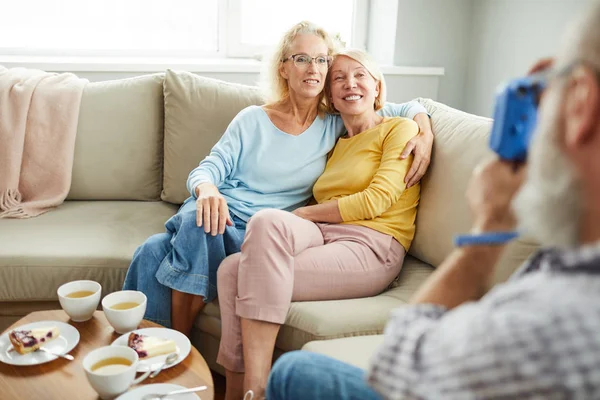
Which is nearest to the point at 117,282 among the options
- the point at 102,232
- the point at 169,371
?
the point at 102,232

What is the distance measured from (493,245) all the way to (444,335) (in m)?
0.18

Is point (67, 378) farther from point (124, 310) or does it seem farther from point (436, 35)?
point (436, 35)

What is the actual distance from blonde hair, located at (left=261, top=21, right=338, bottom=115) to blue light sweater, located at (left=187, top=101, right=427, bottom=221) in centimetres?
12

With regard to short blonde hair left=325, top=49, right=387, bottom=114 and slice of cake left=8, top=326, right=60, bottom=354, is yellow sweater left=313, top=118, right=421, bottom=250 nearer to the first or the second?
short blonde hair left=325, top=49, right=387, bottom=114

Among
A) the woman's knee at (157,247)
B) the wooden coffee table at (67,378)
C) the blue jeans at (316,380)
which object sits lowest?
the wooden coffee table at (67,378)

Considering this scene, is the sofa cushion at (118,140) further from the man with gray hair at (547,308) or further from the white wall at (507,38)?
the man with gray hair at (547,308)

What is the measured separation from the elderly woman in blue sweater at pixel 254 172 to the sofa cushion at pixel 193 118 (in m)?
0.28

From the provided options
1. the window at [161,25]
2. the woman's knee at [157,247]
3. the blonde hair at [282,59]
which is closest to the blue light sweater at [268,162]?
the blonde hair at [282,59]

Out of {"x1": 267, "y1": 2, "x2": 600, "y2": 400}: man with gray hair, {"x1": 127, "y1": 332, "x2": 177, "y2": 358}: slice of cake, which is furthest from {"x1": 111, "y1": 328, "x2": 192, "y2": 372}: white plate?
{"x1": 267, "y1": 2, "x2": 600, "y2": 400}: man with gray hair

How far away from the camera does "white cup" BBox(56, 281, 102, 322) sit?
1.48 m

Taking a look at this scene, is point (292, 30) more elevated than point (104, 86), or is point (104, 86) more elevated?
point (292, 30)

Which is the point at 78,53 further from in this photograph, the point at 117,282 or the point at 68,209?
the point at 117,282

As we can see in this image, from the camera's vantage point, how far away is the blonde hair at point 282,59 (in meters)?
2.09

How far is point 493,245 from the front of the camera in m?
0.83
